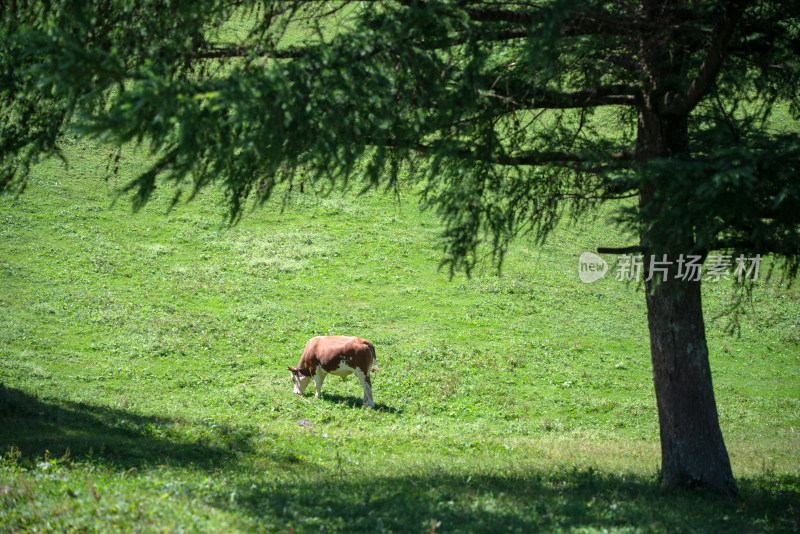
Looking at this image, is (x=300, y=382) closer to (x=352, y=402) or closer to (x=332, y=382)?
(x=352, y=402)

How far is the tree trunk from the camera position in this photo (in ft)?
31.8

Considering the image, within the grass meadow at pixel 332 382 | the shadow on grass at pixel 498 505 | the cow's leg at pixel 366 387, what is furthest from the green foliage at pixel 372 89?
the cow's leg at pixel 366 387

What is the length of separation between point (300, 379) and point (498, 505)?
10.4 meters

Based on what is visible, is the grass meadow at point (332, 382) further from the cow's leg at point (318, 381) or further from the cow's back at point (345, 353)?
the cow's back at point (345, 353)

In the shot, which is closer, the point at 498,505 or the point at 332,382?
the point at 498,505

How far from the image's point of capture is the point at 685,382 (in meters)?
9.73

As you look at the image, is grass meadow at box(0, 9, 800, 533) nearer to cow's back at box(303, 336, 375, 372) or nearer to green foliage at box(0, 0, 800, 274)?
cow's back at box(303, 336, 375, 372)

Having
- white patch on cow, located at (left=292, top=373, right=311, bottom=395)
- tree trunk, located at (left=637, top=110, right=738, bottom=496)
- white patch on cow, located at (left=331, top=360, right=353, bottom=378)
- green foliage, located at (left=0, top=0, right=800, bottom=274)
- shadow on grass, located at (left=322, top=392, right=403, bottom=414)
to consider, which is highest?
green foliage, located at (left=0, top=0, right=800, bottom=274)

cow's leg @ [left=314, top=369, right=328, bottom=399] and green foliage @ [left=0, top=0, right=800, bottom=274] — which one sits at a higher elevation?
green foliage @ [left=0, top=0, right=800, bottom=274]

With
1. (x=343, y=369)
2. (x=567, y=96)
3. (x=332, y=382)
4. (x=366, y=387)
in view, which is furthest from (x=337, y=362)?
(x=567, y=96)

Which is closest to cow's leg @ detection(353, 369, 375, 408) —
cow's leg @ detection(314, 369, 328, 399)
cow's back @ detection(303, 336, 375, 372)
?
cow's back @ detection(303, 336, 375, 372)

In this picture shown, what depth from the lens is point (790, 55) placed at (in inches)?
368

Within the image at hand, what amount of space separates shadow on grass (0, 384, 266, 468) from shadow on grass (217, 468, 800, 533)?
215cm

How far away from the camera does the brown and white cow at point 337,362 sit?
16875 mm
